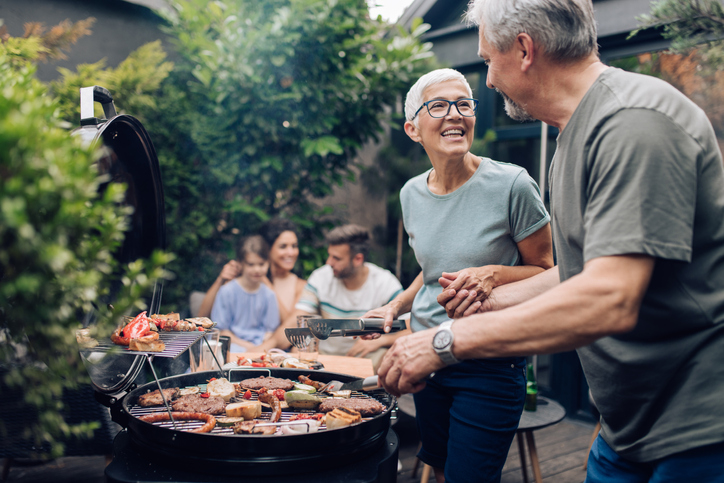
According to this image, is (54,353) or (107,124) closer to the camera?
(54,353)

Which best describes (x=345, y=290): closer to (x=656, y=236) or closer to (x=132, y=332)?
(x=132, y=332)

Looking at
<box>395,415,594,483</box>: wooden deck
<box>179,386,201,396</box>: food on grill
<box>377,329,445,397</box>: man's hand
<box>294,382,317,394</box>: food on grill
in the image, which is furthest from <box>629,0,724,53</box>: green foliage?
<box>179,386,201,396</box>: food on grill

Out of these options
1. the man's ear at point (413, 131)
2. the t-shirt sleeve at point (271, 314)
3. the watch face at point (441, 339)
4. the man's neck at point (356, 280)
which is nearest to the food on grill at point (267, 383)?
the watch face at point (441, 339)

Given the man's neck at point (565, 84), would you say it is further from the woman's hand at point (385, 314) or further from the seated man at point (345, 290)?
the seated man at point (345, 290)

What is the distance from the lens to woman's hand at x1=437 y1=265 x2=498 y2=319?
62.9 inches

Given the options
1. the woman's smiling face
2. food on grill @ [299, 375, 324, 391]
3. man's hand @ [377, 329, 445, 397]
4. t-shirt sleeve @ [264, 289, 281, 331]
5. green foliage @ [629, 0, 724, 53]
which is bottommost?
t-shirt sleeve @ [264, 289, 281, 331]

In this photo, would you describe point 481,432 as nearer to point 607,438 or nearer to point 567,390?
point 607,438

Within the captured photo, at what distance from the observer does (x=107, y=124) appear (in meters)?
1.42

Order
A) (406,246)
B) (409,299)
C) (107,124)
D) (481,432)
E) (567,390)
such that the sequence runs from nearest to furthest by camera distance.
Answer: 1. (107,124)
2. (481,432)
3. (409,299)
4. (567,390)
5. (406,246)

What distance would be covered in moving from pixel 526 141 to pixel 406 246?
6.17ft

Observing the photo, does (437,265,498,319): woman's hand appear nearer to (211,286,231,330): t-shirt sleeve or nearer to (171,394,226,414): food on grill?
(171,394,226,414): food on grill

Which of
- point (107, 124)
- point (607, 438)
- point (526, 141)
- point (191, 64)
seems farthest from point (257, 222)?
point (607, 438)

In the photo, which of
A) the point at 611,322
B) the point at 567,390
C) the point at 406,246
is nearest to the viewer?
the point at 611,322

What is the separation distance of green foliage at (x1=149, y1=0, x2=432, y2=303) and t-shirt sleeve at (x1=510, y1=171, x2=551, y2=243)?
2823 mm
